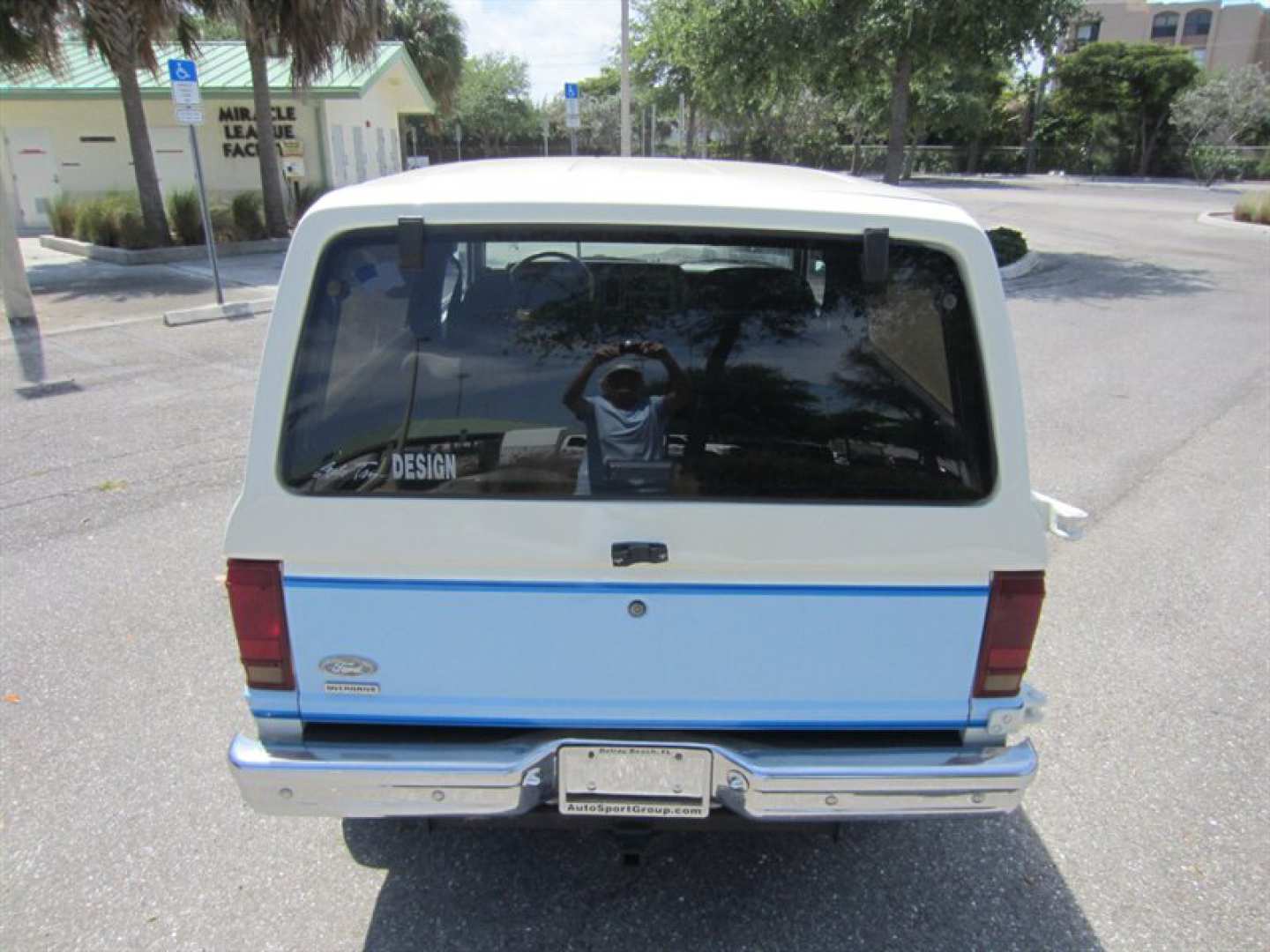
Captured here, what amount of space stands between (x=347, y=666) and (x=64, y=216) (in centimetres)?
2082

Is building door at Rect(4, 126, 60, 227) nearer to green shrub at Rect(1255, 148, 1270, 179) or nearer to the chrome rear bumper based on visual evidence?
the chrome rear bumper

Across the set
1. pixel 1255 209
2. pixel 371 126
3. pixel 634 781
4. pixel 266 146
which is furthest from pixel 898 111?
pixel 634 781

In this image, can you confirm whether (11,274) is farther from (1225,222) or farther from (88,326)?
(1225,222)

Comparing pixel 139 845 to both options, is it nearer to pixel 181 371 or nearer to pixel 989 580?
pixel 989 580

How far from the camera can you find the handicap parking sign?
10.8 meters

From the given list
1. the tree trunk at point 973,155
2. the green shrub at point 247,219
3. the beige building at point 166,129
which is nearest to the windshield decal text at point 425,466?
the green shrub at point 247,219

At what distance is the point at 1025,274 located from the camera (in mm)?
16094

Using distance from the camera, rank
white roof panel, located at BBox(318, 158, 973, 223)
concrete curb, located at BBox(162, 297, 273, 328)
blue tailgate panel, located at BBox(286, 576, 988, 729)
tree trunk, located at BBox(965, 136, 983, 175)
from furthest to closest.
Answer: tree trunk, located at BBox(965, 136, 983, 175) → concrete curb, located at BBox(162, 297, 273, 328) → blue tailgate panel, located at BBox(286, 576, 988, 729) → white roof panel, located at BBox(318, 158, 973, 223)

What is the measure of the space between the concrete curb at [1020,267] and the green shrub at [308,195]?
45.8ft

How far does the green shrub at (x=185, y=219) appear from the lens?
17469mm

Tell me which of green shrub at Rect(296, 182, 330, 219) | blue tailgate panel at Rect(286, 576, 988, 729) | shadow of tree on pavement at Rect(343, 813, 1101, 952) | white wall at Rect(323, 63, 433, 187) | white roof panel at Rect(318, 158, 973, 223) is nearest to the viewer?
white roof panel at Rect(318, 158, 973, 223)

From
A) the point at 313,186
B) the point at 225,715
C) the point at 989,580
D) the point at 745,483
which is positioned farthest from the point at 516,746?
the point at 313,186

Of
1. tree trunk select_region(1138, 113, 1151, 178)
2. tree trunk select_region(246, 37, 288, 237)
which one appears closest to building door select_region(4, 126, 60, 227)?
tree trunk select_region(246, 37, 288, 237)

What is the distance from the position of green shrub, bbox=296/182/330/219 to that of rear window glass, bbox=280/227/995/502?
19256 millimetres
